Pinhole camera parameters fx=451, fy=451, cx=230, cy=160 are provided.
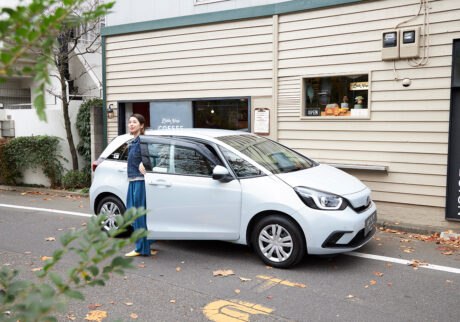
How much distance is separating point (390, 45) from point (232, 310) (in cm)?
566

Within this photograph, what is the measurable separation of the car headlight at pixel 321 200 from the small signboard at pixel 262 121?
4175 mm

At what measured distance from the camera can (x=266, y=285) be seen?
5.04m

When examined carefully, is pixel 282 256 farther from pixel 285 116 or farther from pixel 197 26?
pixel 197 26

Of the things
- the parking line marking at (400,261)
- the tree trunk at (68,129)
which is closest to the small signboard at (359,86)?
the parking line marking at (400,261)

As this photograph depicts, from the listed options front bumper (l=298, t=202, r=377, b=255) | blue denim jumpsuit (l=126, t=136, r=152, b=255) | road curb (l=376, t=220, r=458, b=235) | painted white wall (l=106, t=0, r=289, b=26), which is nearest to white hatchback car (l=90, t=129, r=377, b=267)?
front bumper (l=298, t=202, r=377, b=255)

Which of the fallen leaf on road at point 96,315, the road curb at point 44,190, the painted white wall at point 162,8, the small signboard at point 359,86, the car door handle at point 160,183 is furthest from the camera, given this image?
the road curb at point 44,190

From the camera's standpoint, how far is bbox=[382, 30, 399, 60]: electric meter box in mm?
7796

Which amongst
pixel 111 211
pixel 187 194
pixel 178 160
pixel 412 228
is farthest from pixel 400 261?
pixel 111 211

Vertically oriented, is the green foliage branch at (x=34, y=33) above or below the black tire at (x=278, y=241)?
above

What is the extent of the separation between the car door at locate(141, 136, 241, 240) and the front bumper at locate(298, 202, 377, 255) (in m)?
0.92

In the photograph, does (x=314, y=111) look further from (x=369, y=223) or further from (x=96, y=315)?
(x=96, y=315)

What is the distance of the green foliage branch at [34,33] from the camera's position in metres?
1.41

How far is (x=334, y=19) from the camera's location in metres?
8.57

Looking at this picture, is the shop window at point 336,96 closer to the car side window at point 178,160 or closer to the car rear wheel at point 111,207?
the car side window at point 178,160
